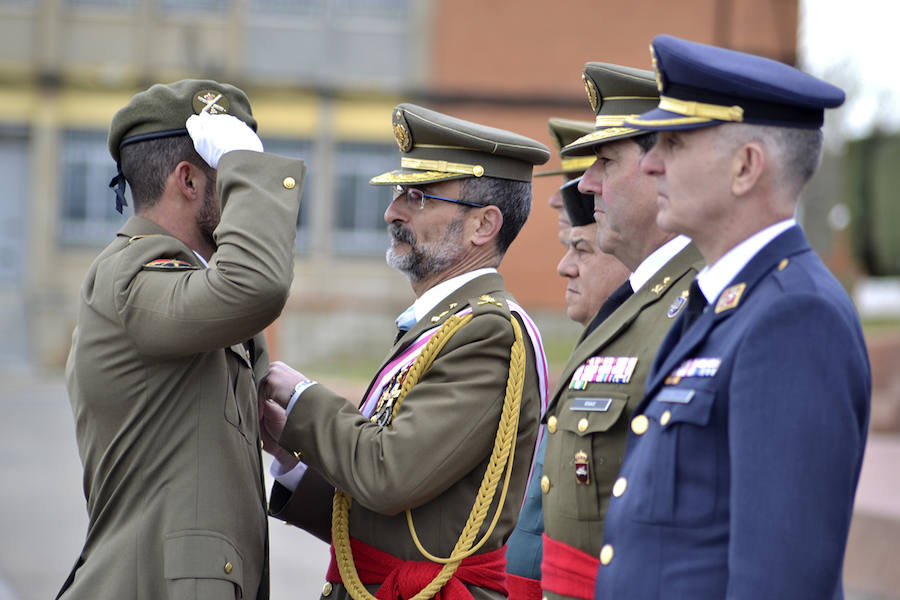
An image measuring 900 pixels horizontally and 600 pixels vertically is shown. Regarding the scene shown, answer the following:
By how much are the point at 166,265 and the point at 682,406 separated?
48.9 inches

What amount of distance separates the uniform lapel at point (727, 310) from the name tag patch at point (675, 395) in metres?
0.03

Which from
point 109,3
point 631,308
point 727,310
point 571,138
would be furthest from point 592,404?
point 109,3

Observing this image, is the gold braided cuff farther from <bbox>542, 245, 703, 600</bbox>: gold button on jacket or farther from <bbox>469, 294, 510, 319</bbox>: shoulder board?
<bbox>469, 294, 510, 319</bbox>: shoulder board

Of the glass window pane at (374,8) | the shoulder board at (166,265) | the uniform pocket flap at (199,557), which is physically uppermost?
the glass window pane at (374,8)

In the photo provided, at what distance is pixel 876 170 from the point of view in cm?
1802

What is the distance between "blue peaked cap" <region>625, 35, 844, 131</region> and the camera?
1812 mm

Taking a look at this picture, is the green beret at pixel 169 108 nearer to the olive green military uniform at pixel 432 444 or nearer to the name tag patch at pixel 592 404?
the olive green military uniform at pixel 432 444

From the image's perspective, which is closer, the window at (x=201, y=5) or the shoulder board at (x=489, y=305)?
the shoulder board at (x=489, y=305)

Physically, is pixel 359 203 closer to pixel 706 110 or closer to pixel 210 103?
pixel 210 103

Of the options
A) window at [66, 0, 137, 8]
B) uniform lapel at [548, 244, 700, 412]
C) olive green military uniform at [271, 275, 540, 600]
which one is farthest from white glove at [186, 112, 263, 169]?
window at [66, 0, 137, 8]

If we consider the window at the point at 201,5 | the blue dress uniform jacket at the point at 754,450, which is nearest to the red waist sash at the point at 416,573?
the blue dress uniform jacket at the point at 754,450

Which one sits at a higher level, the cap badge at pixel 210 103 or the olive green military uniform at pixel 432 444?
the cap badge at pixel 210 103

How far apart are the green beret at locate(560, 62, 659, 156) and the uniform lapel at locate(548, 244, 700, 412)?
0.34 meters

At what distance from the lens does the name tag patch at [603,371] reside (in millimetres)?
2248
